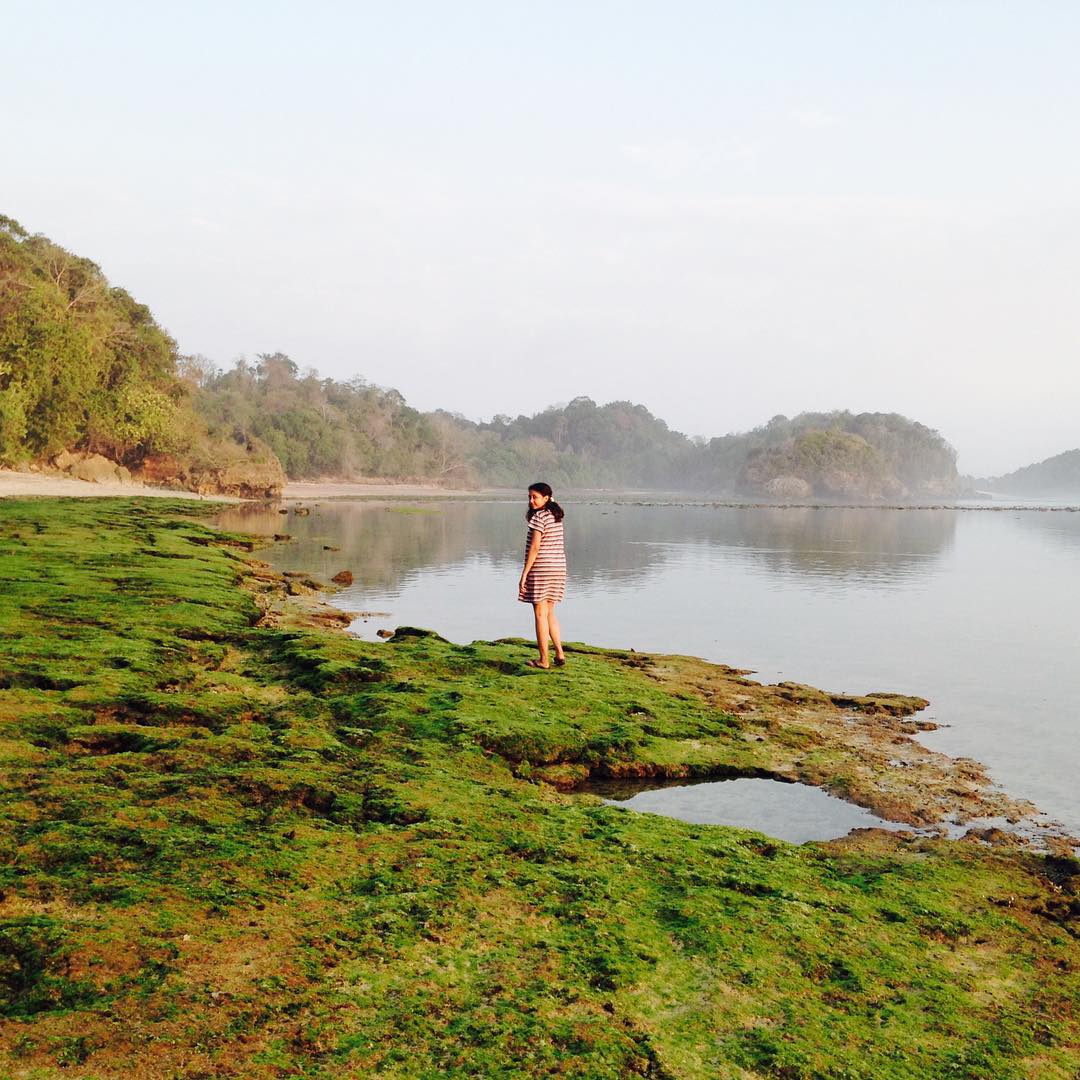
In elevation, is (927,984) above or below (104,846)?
below

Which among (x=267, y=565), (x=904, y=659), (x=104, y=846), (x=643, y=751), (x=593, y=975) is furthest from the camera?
(x=267, y=565)

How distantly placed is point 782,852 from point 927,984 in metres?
Answer: 1.97

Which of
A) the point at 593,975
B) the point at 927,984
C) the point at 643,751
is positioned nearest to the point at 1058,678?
the point at 643,751

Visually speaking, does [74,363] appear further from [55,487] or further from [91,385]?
[55,487]

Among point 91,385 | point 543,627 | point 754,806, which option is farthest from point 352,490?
point 754,806

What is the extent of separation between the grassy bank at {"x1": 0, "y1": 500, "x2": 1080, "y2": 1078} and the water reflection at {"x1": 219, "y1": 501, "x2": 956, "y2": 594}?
56.3ft

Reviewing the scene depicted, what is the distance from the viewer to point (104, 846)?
563 centimetres

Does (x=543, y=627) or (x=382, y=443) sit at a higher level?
(x=382, y=443)

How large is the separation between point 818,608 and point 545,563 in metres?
15.0

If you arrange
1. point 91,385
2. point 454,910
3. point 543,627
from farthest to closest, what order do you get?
1. point 91,385
2. point 543,627
3. point 454,910

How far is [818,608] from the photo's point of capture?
25.3 meters

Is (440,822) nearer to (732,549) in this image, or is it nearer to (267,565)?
(267,565)

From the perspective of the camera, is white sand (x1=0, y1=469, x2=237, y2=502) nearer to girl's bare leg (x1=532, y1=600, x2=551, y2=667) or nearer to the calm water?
the calm water

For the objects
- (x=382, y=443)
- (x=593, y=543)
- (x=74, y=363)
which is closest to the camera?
(x=593, y=543)
